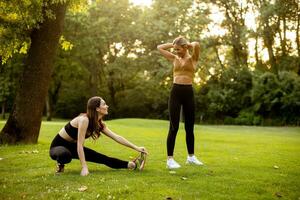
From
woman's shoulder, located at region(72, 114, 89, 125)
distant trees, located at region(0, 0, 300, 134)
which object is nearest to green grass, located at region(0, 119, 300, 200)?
woman's shoulder, located at region(72, 114, 89, 125)

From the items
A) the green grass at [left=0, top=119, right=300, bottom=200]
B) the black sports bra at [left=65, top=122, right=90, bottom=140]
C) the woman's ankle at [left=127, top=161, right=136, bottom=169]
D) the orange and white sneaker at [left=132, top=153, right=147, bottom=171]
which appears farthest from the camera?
the woman's ankle at [left=127, top=161, right=136, bottom=169]

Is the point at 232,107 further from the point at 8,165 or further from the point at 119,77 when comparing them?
the point at 8,165

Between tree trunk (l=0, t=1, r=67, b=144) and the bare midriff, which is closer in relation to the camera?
the bare midriff

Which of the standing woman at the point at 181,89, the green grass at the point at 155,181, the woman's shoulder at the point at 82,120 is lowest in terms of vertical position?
the green grass at the point at 155,181

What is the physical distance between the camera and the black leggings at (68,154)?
24.9ft

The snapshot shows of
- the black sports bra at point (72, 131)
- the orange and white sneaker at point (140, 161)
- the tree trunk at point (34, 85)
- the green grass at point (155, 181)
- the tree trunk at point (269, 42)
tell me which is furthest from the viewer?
the tree trunk at point (269, 42)

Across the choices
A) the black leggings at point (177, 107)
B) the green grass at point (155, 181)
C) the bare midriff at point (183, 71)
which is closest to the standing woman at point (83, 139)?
the green grass at point (155, 181)

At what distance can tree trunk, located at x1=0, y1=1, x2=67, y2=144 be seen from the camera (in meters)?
13.1

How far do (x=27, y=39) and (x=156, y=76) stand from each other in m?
31.0

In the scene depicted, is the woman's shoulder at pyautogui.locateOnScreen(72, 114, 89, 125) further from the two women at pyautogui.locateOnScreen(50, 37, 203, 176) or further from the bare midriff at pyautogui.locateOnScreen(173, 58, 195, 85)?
the bare midriff at pyautogui.locateOnScreen(173, 58, 195, 85)

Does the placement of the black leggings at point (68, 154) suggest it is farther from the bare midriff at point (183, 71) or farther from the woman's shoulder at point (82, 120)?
the bare midriff at point (183, 71)

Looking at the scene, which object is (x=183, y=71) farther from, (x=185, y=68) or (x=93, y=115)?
(x=93, y=115)

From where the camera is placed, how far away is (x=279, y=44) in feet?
143

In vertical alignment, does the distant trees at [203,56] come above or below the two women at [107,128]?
above
